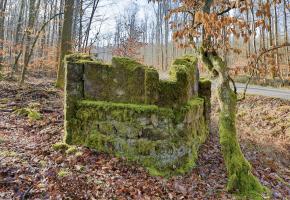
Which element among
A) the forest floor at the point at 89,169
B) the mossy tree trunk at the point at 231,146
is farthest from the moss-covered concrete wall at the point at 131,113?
the mossy tree trunk at the point at 231,146

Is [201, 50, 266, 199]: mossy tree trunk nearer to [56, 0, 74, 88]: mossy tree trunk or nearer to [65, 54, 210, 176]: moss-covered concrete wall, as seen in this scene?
[65, 54, 210, 176]: moss-covered concrete wall

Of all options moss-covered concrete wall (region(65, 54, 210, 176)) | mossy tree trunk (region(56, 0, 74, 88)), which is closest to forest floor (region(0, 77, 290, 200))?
moss-covered concrete wall (region(65, 54, 210, 176))

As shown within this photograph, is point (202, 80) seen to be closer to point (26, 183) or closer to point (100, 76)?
point (100, 76)

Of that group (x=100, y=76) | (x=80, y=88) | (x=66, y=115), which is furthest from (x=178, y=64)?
(x=66, y=115)

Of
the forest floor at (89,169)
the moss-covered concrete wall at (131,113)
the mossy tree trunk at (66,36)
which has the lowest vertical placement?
the forest floor at (89,169)

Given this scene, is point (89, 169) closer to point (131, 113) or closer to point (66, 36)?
point (131, 113)

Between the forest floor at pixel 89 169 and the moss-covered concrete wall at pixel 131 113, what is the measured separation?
0.34 m

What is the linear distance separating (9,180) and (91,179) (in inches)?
53.8

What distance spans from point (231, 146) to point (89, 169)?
3.20m

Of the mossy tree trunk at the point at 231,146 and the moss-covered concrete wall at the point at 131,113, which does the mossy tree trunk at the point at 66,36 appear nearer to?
the moss-covered concrete wall at the point at 131,113

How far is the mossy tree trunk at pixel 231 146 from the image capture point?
5.68 m

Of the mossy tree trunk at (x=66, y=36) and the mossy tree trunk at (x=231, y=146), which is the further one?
the mossy tree trunk at (x=66, y=36)

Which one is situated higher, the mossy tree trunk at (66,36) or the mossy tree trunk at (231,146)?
the mossy tree trunk at (66,36)

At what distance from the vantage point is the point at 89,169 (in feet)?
17.5
